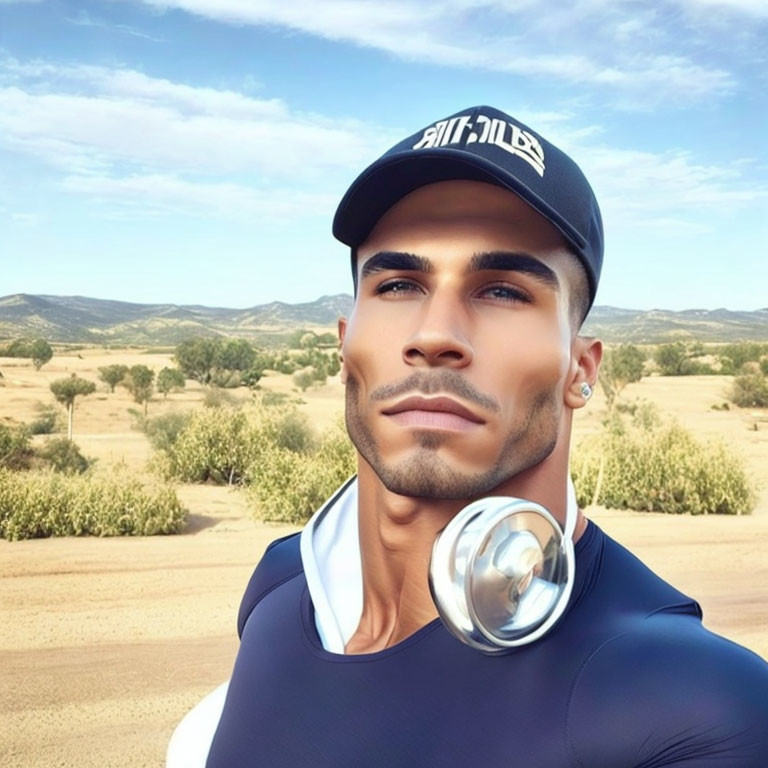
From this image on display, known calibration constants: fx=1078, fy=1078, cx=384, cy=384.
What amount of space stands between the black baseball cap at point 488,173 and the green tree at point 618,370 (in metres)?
27.7

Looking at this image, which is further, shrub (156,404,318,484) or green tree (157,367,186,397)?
green tree (157,367,186,397)

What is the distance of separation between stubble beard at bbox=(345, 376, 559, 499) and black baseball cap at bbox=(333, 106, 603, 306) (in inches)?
9.7

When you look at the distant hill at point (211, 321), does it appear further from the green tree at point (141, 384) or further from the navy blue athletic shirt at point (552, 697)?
the navy blue athletic shirt at point (552, 697)

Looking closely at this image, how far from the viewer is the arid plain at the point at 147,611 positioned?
18.3ft

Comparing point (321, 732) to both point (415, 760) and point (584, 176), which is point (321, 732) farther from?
point (584, 176)

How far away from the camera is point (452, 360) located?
4.57 ft

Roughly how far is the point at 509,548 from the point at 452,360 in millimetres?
285

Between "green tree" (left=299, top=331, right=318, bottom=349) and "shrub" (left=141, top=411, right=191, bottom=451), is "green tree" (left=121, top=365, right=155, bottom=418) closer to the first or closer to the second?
"shrub" (left=141, top=411, right=191, bottom=451)

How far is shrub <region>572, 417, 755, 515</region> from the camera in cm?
1270

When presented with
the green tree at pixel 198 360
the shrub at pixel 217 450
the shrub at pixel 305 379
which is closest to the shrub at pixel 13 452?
the shrub at pixel 217 450

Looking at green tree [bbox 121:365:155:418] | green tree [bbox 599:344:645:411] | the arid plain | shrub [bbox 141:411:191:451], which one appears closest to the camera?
the arid plain

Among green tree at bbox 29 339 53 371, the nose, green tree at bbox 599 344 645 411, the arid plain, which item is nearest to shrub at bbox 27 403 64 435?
green tree at bbox 29 339 53 371

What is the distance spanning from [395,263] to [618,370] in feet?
106

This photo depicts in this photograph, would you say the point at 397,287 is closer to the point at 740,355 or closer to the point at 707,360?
the point at 740,355
